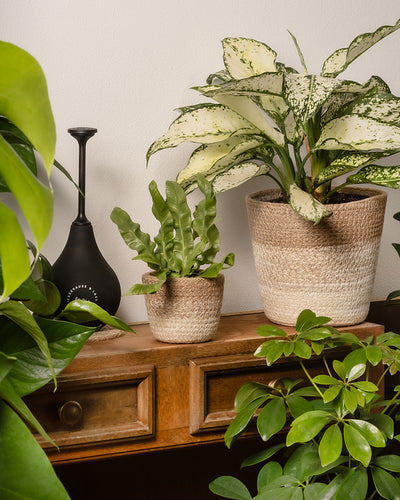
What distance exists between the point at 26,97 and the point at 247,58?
0.89 m

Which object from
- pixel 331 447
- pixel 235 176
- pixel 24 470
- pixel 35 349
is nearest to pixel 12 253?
pixel 24 470

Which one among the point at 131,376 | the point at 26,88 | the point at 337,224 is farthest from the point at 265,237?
Answer: the point at 26,88

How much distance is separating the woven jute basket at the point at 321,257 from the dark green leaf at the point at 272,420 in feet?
0.84

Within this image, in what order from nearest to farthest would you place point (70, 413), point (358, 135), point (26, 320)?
point (26, 320), point (70, 413), point (358, 135)

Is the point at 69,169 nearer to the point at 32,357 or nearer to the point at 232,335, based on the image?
the point at 232,335

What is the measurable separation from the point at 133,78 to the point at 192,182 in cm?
27

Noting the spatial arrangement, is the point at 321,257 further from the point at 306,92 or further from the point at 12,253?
the point at 12,253

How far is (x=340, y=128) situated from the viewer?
4.02 feet

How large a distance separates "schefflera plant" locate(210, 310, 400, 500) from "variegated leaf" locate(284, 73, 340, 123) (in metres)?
0.33

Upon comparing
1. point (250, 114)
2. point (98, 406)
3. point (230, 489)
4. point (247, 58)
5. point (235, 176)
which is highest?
point (247, 58)

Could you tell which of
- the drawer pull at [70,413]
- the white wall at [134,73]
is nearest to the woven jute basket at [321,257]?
the white wall at [134,73]

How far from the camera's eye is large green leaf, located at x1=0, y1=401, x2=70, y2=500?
64cm

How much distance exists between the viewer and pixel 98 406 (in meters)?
1.13

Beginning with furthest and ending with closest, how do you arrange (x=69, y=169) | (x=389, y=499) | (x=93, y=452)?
1. (x=69, y=169)
2. (x=93, y=452)
3. (x=389, y=499)
